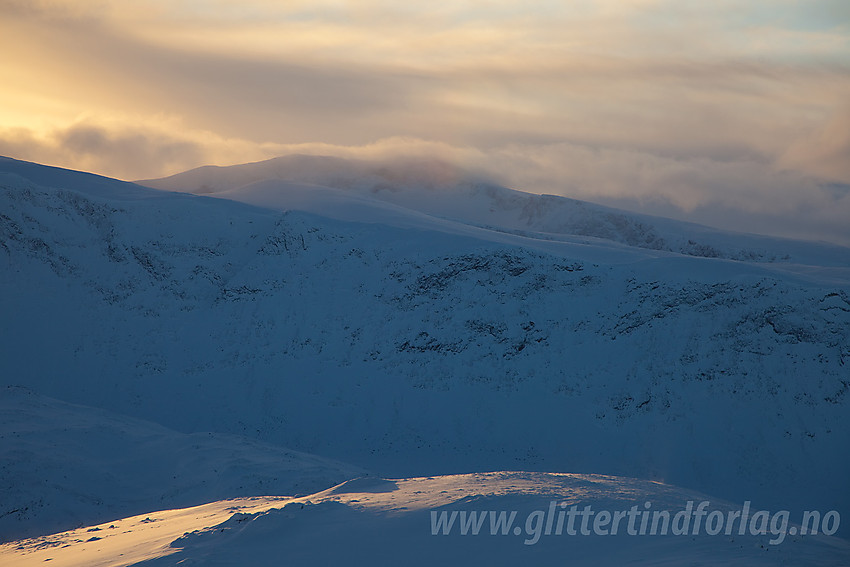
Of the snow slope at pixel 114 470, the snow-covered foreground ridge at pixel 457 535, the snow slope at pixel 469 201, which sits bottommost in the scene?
the snow slope at pixel 114 470

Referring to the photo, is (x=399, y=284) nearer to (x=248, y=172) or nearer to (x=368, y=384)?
(x=368, y=384)

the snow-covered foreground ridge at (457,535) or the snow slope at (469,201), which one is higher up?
the snow slope at (469,201)

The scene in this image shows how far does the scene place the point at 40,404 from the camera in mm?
28625

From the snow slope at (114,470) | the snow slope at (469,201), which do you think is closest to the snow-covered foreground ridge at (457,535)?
the snow slope at (114,470)

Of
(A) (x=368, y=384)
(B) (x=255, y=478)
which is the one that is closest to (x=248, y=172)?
(A) (x=368, y=384)

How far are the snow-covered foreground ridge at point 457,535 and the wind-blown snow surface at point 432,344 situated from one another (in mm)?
10343

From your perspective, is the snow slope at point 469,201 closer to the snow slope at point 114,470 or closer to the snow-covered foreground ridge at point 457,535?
the snow slope at point 114,470

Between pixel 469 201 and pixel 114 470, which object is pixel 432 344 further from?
pixel 469 201

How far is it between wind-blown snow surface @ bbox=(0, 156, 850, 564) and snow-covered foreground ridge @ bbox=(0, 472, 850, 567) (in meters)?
10.3

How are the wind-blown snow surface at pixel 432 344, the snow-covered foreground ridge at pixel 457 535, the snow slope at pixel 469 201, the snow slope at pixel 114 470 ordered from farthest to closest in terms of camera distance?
the snow slope at pixel 469 201
the wind-blown snow surface at pixel 432 344
the snow slope at pixel 114 470
the snow-covered foreground ridge at pixel 457 535

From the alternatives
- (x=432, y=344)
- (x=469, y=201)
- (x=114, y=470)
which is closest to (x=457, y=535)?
(x=114, y=470)

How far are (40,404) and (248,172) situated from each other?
339 feet

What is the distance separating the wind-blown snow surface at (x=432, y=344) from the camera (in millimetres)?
29047

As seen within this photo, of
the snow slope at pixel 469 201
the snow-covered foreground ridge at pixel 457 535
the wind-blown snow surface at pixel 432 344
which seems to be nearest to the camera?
the snow-covered foreground ridge at pixel 457 535
